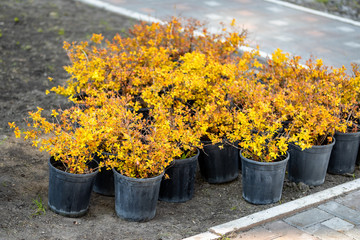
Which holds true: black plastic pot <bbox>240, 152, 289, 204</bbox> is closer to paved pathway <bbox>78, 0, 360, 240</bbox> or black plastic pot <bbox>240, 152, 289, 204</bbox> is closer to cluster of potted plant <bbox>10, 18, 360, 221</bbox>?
cluster of potted plant <bbox>10, 18, 360, 221</bbox>

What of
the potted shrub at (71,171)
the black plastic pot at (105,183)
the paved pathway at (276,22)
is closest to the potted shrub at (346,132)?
the black plastic pot at (105,183)

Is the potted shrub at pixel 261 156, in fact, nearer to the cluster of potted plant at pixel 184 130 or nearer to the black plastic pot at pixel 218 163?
the cluster of potted plant at pixel 184 130

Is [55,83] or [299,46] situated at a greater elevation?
[299,46]

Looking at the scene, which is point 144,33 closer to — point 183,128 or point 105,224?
point 183,128

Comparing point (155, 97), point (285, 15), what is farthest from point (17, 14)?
point (155, 97)

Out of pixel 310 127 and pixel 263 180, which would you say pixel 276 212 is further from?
pixel 310 127

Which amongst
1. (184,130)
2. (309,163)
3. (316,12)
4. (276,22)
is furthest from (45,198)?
(316,12)

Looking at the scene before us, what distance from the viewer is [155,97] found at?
5988 mm

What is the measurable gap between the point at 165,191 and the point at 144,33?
3.02 meters

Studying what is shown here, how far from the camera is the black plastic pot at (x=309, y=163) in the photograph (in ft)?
18.4

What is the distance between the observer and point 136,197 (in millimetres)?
4863

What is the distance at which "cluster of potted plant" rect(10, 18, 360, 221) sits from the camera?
489cm

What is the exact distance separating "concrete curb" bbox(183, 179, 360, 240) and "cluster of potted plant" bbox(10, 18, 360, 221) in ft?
0.95

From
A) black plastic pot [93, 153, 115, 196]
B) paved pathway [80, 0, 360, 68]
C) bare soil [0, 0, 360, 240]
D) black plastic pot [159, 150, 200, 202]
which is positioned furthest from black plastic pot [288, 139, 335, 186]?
paved pathway [80, 0, 360, 68]
